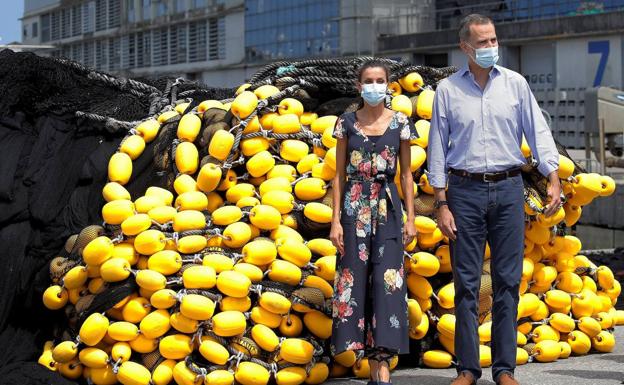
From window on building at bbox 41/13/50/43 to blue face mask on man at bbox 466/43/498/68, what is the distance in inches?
3615

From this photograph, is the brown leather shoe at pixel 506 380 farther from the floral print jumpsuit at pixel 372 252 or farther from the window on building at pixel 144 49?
the window on building at pixel 144 49

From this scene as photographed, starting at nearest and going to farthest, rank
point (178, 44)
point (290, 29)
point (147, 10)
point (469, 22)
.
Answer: point (469, 22) → point (290, 29) → point (178, 44) → point (147, 10)

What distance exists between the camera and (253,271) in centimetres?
681

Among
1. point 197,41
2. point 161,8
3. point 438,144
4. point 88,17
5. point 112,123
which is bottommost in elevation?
point 438,144

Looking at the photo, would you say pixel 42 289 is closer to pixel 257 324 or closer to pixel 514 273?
pixel 257 324

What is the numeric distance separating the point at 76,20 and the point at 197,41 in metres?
27.0

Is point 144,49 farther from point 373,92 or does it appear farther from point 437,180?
point 437,180

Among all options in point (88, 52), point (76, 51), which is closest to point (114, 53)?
point (88, 52)

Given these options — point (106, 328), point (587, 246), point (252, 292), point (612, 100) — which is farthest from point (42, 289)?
point (612, 100)

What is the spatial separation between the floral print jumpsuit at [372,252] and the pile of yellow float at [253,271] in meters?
0.46

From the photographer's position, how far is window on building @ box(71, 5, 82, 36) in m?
87.4

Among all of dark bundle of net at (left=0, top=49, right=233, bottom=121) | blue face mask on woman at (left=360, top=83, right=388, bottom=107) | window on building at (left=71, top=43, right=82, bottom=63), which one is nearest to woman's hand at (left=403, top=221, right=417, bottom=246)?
blue face mask on woman at (left=360, top=83, right=388, bottom=107)

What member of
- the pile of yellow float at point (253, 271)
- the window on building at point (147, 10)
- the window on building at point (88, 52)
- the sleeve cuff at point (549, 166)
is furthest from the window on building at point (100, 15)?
the sleeve cuff at point (549, 166)

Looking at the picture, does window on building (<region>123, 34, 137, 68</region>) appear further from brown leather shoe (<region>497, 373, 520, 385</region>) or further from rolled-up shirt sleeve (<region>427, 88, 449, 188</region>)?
brown leather shoe (<region>497, 373, 520, 385</region>)
